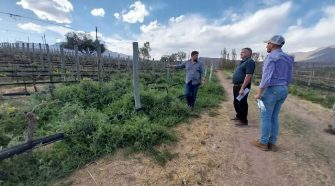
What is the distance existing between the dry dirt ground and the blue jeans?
0.28 metres

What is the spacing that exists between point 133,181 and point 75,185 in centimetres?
68

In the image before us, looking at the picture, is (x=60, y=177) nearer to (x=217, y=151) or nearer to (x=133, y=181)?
(x=133, y=181)

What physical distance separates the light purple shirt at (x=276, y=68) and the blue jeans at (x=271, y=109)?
4.7 inches

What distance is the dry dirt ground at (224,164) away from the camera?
2511mm

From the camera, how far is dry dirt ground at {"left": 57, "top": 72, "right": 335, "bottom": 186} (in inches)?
98.9

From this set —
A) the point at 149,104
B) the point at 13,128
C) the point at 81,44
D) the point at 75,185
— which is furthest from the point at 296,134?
the point at 81,44

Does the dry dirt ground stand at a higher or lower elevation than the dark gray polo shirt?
lower

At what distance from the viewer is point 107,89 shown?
599 cm

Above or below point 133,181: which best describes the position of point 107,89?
above

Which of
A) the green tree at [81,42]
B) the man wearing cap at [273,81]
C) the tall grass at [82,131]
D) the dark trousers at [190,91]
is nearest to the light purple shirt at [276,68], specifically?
the man wearing cap at [273,81]

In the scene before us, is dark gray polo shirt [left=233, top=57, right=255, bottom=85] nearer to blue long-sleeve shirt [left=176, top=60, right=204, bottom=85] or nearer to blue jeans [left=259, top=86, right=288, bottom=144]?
blue jeans [left=259, top=86, right=288, bottom=144]

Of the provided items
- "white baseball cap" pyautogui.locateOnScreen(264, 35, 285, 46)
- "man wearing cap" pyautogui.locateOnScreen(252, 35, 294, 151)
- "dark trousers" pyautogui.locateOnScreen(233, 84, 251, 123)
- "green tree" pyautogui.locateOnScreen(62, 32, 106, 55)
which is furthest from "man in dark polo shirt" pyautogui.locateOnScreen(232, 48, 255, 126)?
"green tree" pyautogui.locateOnScreen(62, 32, 106, 55)

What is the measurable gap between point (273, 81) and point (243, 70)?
1.19 m

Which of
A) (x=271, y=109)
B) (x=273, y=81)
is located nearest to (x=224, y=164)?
(x=271, y=109)
